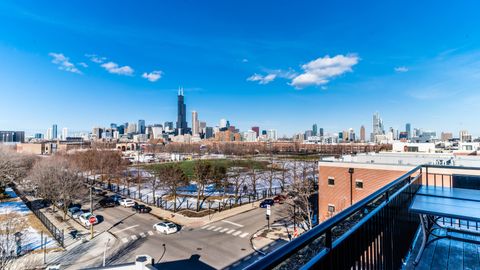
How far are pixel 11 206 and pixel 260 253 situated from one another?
30.7 metres

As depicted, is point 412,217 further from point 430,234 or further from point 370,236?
point 370,236

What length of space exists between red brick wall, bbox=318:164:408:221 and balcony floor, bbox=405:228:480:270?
15.9 meters

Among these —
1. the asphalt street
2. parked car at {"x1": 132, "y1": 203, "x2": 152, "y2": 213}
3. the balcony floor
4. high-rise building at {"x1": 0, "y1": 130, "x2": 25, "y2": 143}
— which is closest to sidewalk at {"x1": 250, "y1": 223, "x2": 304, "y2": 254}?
the asphalt street

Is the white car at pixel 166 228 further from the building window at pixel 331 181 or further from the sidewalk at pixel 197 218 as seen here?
the building window at pixel 331 181

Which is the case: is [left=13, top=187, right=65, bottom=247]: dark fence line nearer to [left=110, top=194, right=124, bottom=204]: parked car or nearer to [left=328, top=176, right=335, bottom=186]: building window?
[left=110, top=194, right=124, bottom=204]: parked car

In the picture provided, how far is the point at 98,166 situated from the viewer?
163ft

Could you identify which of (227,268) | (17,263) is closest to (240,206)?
(227,268)

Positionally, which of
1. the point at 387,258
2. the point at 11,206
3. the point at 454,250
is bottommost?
the point at 11,206

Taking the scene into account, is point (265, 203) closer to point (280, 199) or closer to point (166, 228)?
point (280, 199)

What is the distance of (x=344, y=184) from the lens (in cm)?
2184

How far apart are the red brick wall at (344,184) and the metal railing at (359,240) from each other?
16.8m

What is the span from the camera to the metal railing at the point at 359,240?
163 centimetres

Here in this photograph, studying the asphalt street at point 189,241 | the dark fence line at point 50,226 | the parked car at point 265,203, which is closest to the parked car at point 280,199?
the parked car at point 265,203

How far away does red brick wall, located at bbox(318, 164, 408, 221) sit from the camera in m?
19.8
